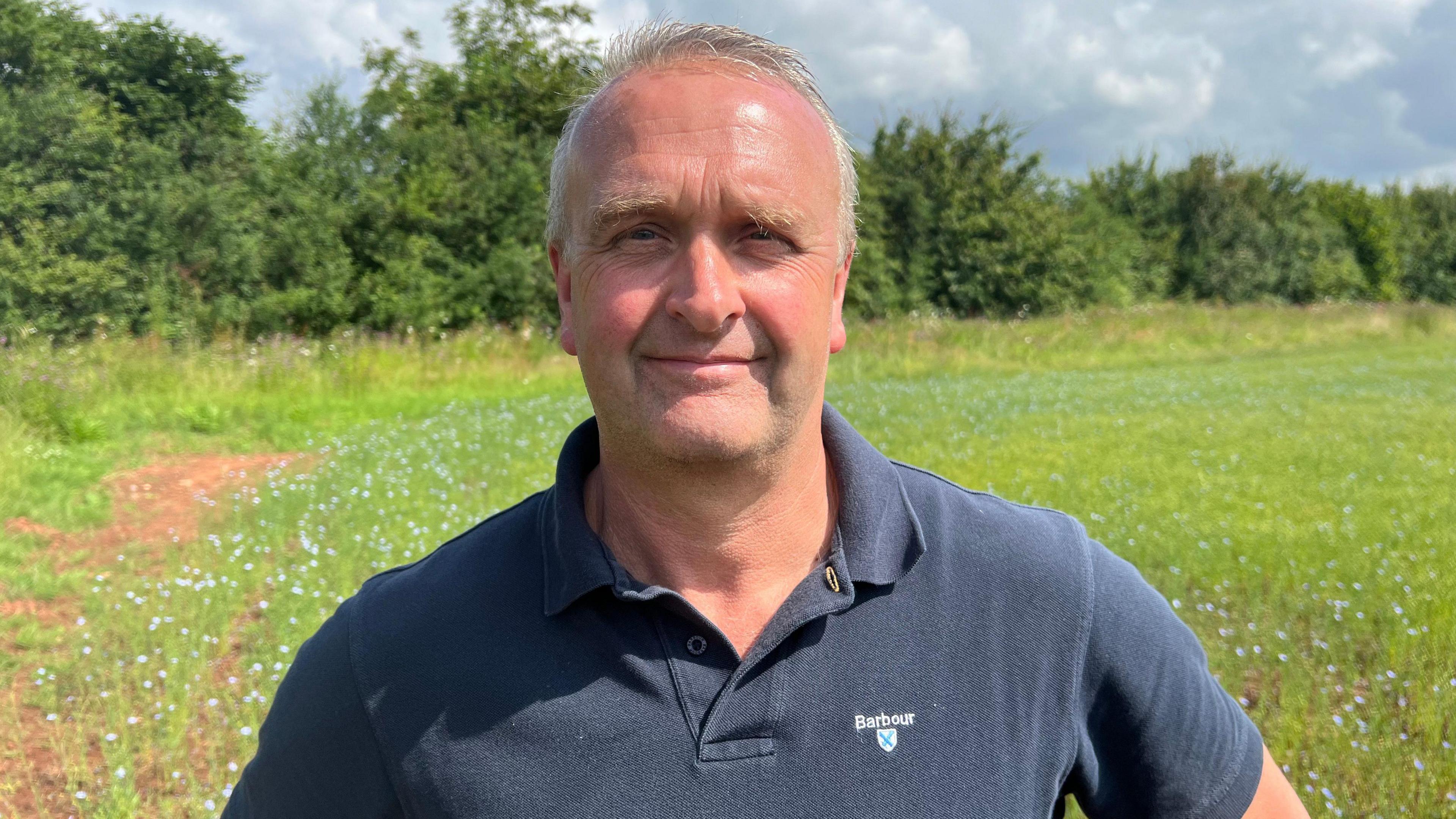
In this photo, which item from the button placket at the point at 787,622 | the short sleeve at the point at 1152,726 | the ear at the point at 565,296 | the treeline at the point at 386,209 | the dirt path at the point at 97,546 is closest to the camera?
the button placket at the point at 787,622

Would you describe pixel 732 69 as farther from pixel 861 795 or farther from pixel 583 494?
pixel 861 795

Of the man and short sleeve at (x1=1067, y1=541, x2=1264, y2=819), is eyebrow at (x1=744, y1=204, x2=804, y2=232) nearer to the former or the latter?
the man

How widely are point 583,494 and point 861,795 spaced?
65cm

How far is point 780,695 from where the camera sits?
137 cm

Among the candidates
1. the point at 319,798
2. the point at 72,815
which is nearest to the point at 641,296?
the point at 319,798

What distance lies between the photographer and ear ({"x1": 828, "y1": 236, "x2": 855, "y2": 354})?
1607 mm

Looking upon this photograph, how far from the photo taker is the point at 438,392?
47.2 feet

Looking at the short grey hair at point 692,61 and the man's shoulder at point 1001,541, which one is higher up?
the short grey hair at point 692,61

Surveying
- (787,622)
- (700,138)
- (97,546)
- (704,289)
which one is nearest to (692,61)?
(700,138)

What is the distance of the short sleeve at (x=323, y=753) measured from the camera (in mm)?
1415

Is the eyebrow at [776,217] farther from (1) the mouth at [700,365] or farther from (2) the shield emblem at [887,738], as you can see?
(2) the shield emblem at [887,738]

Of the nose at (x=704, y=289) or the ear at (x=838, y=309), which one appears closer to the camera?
the nose at (x=704, y=289)

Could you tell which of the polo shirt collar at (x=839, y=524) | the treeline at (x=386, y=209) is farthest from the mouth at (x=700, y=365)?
the treeline at (x=386, y=209)

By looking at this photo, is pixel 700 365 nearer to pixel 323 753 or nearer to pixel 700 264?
pixel 700 264
